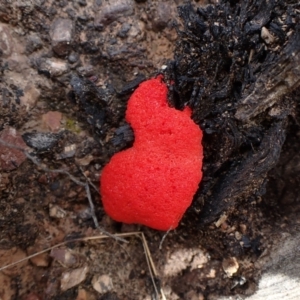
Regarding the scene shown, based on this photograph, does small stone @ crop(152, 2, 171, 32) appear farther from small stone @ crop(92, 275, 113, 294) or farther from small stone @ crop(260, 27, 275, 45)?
small stone @ crop(92, 275, 113, 294)

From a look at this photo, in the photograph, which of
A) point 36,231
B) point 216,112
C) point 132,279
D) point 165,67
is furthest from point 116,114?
point 132,279

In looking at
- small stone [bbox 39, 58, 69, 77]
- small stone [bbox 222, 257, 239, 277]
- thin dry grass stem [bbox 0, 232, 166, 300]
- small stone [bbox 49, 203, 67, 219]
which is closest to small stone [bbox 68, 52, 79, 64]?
small stone [bbox 39, 58, 69, 77]

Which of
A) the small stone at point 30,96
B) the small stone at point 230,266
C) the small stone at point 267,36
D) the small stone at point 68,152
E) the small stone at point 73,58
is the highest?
the small stone at point 267,36

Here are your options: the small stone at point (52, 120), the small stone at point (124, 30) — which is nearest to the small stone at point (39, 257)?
the small stone at point (52, 120)

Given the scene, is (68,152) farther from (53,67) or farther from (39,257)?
(39,257)

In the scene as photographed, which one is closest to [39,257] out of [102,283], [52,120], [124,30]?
[102,283]

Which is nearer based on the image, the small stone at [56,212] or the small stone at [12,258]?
the small stone at [12,258]

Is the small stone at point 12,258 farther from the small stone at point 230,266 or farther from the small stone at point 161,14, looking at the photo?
the small stone at point 161,14
